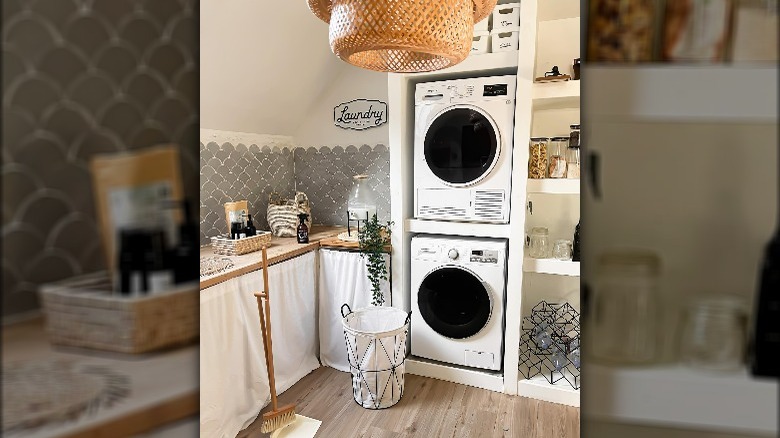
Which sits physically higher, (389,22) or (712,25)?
(389,22)

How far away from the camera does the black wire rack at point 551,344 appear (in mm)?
2695

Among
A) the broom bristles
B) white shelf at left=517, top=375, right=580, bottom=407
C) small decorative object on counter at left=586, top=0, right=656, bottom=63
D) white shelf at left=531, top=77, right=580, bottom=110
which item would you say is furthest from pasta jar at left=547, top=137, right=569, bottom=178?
small decorative object on counter at left=586, top=0, right=656, bottom=63

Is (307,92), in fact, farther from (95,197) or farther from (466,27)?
(95,197)

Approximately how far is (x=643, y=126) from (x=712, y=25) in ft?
0.26

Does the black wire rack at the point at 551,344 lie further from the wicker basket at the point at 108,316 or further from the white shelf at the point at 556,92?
the wicker basket at the point at 108,316

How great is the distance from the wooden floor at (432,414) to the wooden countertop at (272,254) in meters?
0.80

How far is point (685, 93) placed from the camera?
12.3 inches

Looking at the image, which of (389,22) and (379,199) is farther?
(379,199)

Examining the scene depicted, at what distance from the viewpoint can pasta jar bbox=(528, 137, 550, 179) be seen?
101 inches

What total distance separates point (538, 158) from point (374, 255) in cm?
114

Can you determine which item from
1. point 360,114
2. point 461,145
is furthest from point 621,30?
point 360,114

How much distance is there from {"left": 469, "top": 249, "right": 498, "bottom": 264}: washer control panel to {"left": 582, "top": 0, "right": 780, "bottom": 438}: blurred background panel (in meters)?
2.31

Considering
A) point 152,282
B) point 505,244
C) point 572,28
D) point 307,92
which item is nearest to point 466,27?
point 152,282

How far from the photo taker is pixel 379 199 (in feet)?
11.5
